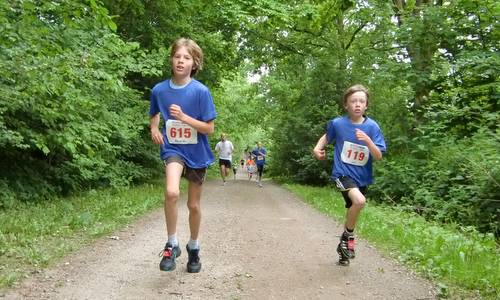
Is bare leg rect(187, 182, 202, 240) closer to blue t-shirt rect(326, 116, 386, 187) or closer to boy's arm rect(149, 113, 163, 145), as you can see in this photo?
boy's arm rect(149, 113, 163, 145)

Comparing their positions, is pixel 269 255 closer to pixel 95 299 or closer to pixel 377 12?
pixel 95 299

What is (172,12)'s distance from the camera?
14570 mm

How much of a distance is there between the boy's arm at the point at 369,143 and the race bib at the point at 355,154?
13 centimetres

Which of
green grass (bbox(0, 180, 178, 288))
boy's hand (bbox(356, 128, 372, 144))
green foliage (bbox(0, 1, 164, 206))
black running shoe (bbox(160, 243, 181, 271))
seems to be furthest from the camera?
green foliage (bbox(0, 1, 164, 206))

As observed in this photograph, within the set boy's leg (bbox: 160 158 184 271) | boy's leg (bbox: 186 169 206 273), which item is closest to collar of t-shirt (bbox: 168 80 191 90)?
boy's leg (bbox: 160 158 184 271)

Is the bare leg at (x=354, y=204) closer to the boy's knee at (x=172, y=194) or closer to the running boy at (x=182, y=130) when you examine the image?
the running boy at (x=182, y=130)

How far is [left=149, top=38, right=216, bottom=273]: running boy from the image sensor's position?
174 inches

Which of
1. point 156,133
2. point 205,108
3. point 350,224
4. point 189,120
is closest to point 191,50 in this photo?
point 205,108

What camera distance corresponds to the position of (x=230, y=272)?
15.9 ft

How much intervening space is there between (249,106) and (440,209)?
27679mm

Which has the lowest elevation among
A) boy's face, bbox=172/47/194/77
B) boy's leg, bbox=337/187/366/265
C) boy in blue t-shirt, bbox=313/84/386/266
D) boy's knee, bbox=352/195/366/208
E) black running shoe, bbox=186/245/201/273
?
black running shoe, bbox=186/245/201/273

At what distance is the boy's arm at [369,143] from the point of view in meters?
5.02

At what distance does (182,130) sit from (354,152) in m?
1.94

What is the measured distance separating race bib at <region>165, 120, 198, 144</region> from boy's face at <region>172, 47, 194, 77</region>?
1.49 feet
